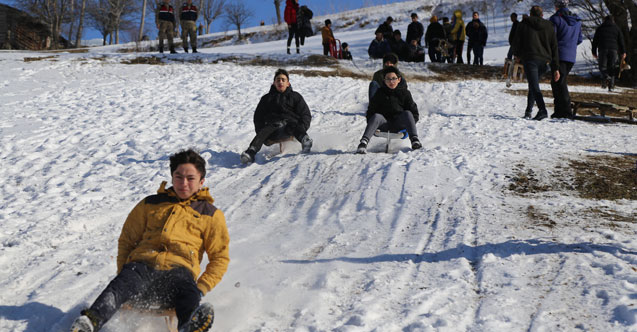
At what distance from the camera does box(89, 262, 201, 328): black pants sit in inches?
110

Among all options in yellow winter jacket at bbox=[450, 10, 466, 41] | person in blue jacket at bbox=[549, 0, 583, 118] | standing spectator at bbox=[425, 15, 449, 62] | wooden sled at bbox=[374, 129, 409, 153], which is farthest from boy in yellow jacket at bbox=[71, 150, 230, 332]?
standing spectator at bbox=[425, 15, 449, 62]

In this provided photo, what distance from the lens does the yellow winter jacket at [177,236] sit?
3053 mm

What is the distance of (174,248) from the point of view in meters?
3.07

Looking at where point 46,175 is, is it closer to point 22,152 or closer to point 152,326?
point 22,152

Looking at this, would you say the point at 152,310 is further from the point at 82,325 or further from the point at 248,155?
the point at 248,155

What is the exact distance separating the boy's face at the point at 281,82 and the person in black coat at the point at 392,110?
1.17m

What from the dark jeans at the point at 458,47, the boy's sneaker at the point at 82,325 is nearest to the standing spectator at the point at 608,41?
the dark jeans at the point at 458,47

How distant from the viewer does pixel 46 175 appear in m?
6.21

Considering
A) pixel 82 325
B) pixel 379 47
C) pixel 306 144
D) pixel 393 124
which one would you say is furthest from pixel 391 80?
pixel 379 47

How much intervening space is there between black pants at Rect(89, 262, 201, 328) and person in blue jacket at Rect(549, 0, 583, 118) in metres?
7.87

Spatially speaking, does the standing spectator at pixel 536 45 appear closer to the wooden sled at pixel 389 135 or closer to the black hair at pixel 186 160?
the wooden sled at pixel 389 135

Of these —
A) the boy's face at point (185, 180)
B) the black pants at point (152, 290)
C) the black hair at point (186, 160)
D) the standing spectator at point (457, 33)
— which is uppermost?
the standing spectator at point (457, 33)

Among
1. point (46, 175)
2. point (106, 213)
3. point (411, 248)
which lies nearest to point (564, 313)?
point (411, 248)

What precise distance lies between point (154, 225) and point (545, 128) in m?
6.71
